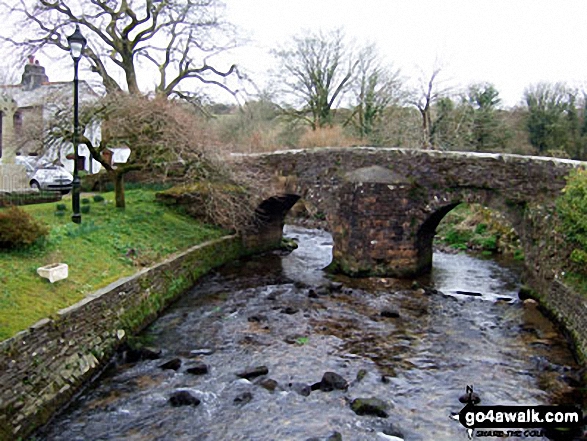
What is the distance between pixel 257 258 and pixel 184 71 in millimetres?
10507

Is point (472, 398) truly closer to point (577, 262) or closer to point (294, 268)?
point (577, 262)

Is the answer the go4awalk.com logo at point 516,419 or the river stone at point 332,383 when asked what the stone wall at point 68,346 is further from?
the go4awalk.com logo at point 516,419

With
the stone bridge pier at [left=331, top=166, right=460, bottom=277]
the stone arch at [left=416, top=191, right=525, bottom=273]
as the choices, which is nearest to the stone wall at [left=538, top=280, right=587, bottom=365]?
the stone arch at [left=416, top=191, right=525, bottom=273]

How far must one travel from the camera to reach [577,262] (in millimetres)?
11203

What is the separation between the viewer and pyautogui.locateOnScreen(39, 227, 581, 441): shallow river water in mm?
7938

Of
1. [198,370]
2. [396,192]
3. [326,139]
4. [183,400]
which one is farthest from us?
[326,139]

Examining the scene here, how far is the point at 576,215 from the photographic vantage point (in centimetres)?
1102

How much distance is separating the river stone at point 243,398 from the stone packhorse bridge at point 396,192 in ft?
29.7

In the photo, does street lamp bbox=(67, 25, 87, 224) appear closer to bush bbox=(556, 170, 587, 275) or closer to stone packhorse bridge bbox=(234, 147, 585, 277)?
stone packhorse bridge bbox=(234, 147, 585, 277)

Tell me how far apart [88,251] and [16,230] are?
227cm

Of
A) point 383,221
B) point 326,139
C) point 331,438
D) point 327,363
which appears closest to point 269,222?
point 383,221

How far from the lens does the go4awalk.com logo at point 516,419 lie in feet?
25.6

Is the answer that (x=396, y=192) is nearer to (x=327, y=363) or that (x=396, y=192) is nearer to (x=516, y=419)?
(x=327, y=363)

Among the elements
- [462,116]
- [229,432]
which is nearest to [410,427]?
A: [229,432]
